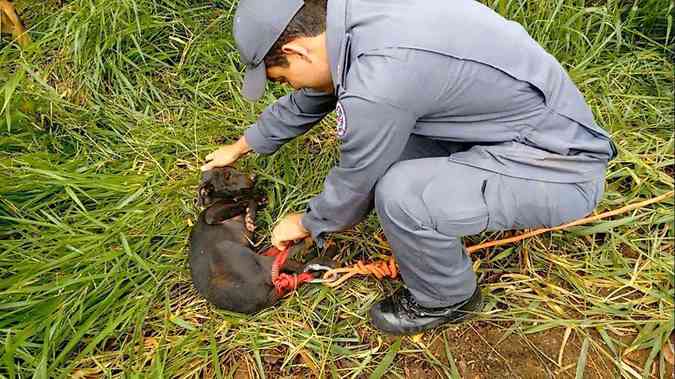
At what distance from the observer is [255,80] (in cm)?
204

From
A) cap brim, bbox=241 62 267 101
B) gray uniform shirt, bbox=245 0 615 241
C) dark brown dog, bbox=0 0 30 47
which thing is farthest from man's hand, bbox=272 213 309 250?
dark brown dog, bbox=0 0 30 47

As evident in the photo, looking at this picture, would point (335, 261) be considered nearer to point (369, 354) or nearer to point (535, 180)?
point (369, 354)

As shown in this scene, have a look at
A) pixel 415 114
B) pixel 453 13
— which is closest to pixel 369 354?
pixel 415 114

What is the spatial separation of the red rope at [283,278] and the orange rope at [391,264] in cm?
9

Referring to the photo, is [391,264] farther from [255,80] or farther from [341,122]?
[255,80]

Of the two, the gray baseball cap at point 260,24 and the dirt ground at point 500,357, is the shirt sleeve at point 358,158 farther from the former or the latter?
the dirt ground at point 500,357

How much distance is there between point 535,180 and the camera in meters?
2.00

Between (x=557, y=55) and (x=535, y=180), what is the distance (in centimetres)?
133

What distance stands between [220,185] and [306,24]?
109 centimetres

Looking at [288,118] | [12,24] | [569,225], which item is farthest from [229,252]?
[12,24]

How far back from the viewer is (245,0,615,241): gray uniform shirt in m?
1.79

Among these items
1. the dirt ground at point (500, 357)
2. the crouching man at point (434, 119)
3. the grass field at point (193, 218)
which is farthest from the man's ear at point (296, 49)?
the dirt ground at point (500, 357)

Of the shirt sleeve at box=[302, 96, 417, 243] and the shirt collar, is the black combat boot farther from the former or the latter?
the shirt collar

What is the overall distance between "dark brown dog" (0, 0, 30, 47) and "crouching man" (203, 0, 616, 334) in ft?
6.54
